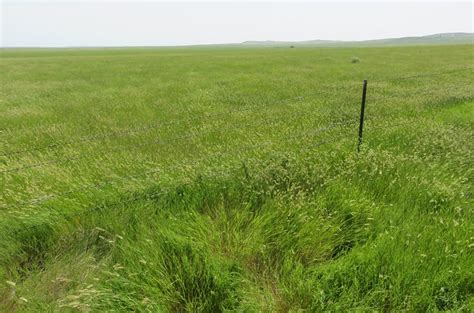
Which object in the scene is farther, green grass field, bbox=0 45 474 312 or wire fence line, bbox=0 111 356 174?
wire fence line, bbox=0 111 356 174

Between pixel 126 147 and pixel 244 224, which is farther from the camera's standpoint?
pixel 126 147

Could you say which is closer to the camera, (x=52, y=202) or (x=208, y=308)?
(x=208, y=308)

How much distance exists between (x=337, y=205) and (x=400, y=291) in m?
1.36

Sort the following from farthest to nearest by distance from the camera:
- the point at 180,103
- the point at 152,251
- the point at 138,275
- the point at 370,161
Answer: the point at 180,103 < the point at 370,161 < the point at 152,251 < the point at 138,275

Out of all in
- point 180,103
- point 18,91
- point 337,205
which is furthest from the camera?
point 18,91

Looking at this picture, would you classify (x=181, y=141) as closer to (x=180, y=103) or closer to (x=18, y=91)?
(x=180, y=103)

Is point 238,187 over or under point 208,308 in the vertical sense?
over

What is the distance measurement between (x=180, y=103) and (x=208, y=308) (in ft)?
36.7

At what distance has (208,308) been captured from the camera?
2.76 m

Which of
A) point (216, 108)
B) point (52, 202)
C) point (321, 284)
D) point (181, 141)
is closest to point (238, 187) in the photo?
point (321, 284)

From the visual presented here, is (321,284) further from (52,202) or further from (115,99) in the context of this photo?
(115,99)

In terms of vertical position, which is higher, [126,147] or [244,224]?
[126,147]

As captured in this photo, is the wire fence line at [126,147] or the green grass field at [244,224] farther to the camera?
the wire fence line at [126,147]

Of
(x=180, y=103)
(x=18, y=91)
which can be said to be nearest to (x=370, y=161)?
(x=180, y=103)
